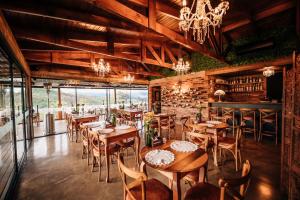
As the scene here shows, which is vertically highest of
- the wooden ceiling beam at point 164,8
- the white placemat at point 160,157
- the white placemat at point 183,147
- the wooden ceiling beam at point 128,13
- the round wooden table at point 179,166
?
the wooden ceiling beam at point 164,8

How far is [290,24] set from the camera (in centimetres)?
436

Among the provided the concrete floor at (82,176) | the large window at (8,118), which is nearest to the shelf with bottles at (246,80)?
the concrete floor at (82,176)

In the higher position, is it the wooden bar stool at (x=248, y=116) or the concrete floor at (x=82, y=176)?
the wooden bar stool at (x=248, y=116)

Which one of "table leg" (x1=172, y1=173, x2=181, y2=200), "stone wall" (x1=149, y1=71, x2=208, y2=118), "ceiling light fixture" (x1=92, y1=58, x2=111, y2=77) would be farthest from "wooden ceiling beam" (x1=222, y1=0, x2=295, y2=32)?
"table leg" (x1=172, y1=173, x2=181, y2=200)

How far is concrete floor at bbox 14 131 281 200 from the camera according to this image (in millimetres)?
2268

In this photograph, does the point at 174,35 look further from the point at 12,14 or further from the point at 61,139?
the point at 61,139

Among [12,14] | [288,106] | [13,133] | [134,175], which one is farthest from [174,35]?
[13,133]

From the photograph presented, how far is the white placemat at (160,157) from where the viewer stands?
5.14 ft

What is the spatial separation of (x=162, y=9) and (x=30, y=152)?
544 cm

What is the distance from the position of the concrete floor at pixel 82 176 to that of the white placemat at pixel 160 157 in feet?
3.51

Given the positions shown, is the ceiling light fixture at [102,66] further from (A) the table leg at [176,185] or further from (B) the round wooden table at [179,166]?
(A) the table leg at [176,185]

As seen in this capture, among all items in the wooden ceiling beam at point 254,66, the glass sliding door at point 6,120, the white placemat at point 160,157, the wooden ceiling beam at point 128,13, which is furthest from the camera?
the wooden ceiling beam at point 254,66

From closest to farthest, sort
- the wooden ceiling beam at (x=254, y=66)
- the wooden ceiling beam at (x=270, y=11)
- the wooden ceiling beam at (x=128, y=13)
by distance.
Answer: the wooden ceiling beam at (x=128, y=13) → the wooden ceiling beam at (x=270, y=11) → the wooden ceiling beam at (x=254, y=66)

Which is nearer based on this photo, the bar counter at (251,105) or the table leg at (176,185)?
the table leg at (176,185)
